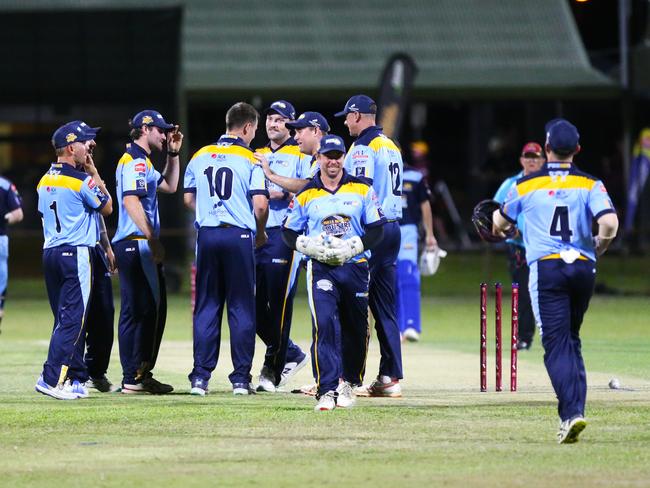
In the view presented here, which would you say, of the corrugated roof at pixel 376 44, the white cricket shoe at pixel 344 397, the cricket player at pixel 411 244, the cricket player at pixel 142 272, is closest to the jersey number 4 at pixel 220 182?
the cricket player at pixel 142 272

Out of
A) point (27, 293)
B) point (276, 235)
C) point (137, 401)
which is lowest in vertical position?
point (27, 293)

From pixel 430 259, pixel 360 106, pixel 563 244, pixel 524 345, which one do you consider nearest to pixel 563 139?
pixel 563 244

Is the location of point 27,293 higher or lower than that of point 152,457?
lower

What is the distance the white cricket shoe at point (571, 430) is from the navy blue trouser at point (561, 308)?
27 centimetres

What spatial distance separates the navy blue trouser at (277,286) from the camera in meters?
13.4

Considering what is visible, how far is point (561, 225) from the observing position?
10.4 m

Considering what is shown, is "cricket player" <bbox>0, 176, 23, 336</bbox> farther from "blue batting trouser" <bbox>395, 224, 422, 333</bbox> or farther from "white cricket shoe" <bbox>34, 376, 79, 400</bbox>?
"white cricket shoe" <bbox>34, 376, 79, 400</bbox>

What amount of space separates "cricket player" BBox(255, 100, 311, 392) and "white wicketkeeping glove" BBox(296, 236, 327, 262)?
5.48 ft

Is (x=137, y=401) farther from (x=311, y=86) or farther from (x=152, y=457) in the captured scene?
(x=311, y=86)

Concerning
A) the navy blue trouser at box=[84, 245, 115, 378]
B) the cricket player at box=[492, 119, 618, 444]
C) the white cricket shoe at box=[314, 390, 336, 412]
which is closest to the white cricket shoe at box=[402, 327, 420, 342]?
the navy blue trouser at box=[84, 245, 115, 378]

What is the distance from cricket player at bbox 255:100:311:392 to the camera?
44.0ft

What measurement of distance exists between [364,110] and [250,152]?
3.33ft

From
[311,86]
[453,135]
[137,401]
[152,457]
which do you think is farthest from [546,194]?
[453,135]

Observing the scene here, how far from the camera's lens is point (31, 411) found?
39.0 ft
